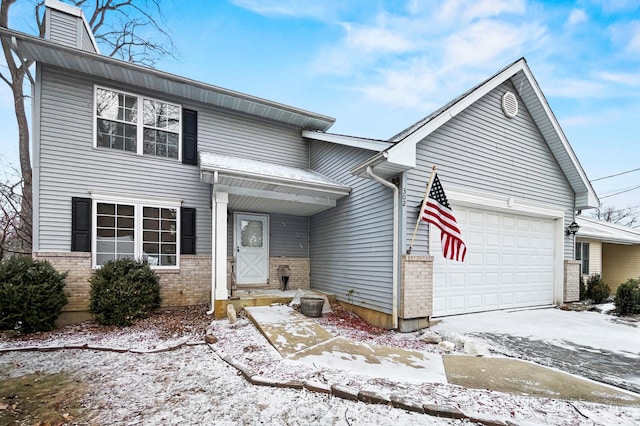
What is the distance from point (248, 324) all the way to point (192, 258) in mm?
2991

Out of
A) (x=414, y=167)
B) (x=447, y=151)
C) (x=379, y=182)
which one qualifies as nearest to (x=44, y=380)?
(x=379, y=182)

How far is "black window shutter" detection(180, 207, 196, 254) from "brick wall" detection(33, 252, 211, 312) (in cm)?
21

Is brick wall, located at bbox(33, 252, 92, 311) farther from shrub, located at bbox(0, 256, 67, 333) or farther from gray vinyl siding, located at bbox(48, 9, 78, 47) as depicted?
gray vinyl siding, located at bbox(48, 9, 78, 47)

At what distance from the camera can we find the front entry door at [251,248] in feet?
29.4

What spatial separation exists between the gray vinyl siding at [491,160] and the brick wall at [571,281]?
0.95ft

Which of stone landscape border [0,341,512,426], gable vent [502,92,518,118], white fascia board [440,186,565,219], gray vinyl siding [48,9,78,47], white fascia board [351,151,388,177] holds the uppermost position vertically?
gray vinyl siding [48,9,78,47]

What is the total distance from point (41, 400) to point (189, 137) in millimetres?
6538

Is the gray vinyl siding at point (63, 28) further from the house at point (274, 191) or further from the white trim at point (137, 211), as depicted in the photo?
the white trim at point (137, 211)

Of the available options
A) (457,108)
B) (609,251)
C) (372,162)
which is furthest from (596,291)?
(372,162)

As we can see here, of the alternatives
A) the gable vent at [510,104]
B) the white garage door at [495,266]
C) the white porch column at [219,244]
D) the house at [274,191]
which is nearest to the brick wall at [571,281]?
the house at [274,191]

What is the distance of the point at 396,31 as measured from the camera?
1058 cm

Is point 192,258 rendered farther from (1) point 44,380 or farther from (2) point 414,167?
(2) point 414,167

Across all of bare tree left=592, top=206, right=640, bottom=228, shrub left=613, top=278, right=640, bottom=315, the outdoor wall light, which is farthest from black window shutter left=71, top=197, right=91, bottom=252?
bare tree left=592, top=206, right=640, bottom=228

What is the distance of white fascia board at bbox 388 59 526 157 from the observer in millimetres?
5930
